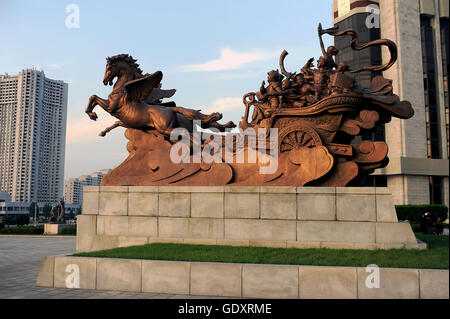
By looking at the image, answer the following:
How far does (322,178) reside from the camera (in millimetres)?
8352

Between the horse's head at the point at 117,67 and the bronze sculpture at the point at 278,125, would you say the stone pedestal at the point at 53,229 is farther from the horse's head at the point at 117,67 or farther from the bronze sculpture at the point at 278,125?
the horse's head at the point at 117,67

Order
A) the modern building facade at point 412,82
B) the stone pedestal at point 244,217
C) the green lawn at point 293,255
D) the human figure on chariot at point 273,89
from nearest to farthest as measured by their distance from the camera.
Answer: the green lawn at point 293,255
the stone pedestal at point 244,217
the human figure on chariot at point 273,89
the modern building facade at point 412,82

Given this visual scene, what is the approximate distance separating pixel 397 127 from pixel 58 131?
233ft

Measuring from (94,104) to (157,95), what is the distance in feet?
6.16

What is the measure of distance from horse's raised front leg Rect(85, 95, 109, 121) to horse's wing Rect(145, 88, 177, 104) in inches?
47.9

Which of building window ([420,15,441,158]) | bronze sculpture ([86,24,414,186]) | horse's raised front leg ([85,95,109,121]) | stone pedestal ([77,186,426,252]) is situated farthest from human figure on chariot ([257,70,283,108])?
building window ([420,15,441,158])

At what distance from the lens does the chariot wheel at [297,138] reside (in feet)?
28.3

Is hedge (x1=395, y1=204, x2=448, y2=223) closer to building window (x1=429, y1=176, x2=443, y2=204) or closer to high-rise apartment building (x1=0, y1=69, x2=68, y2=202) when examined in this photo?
building window (x1=429, y1=176, x2=443, y2=204)

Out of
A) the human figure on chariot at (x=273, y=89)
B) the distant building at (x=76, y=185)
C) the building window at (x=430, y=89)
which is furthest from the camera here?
the distant building at (x=76, y=185)

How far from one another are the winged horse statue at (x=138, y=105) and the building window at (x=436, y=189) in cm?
3165

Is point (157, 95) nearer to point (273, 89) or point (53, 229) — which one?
point (273, 89)

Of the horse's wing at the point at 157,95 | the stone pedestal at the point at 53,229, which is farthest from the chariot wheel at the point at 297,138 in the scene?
the stone pedestal at the point at 53,229

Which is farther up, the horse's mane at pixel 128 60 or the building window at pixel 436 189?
the horse's mane at pixel 128 60

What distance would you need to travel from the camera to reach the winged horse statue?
989cm
